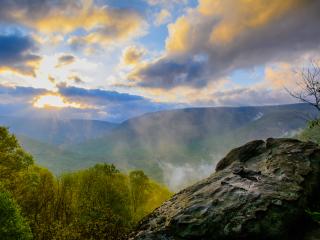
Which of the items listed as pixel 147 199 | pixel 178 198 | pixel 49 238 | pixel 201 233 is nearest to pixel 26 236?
pixel 49 238

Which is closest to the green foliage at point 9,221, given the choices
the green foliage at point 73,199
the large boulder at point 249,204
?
the green foliage at point 73,199

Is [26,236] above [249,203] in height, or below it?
below

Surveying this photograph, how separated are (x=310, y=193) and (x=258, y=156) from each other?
521 centimetres

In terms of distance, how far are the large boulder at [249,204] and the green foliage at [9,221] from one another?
21.1 meters

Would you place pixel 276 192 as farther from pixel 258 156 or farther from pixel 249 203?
pixel 258 156

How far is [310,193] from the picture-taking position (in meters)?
21.7

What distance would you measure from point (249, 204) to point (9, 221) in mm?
27554

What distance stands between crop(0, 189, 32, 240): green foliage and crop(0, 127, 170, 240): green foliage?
97 mm

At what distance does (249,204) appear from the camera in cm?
1961

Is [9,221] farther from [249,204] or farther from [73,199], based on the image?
[73,199]

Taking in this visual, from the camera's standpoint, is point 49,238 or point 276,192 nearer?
point 276,192

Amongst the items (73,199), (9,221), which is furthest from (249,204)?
(73,199)

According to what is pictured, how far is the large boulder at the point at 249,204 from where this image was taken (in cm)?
1908

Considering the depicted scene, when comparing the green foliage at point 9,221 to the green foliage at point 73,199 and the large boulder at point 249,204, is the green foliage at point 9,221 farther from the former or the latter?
the large boulder at point 249,204
